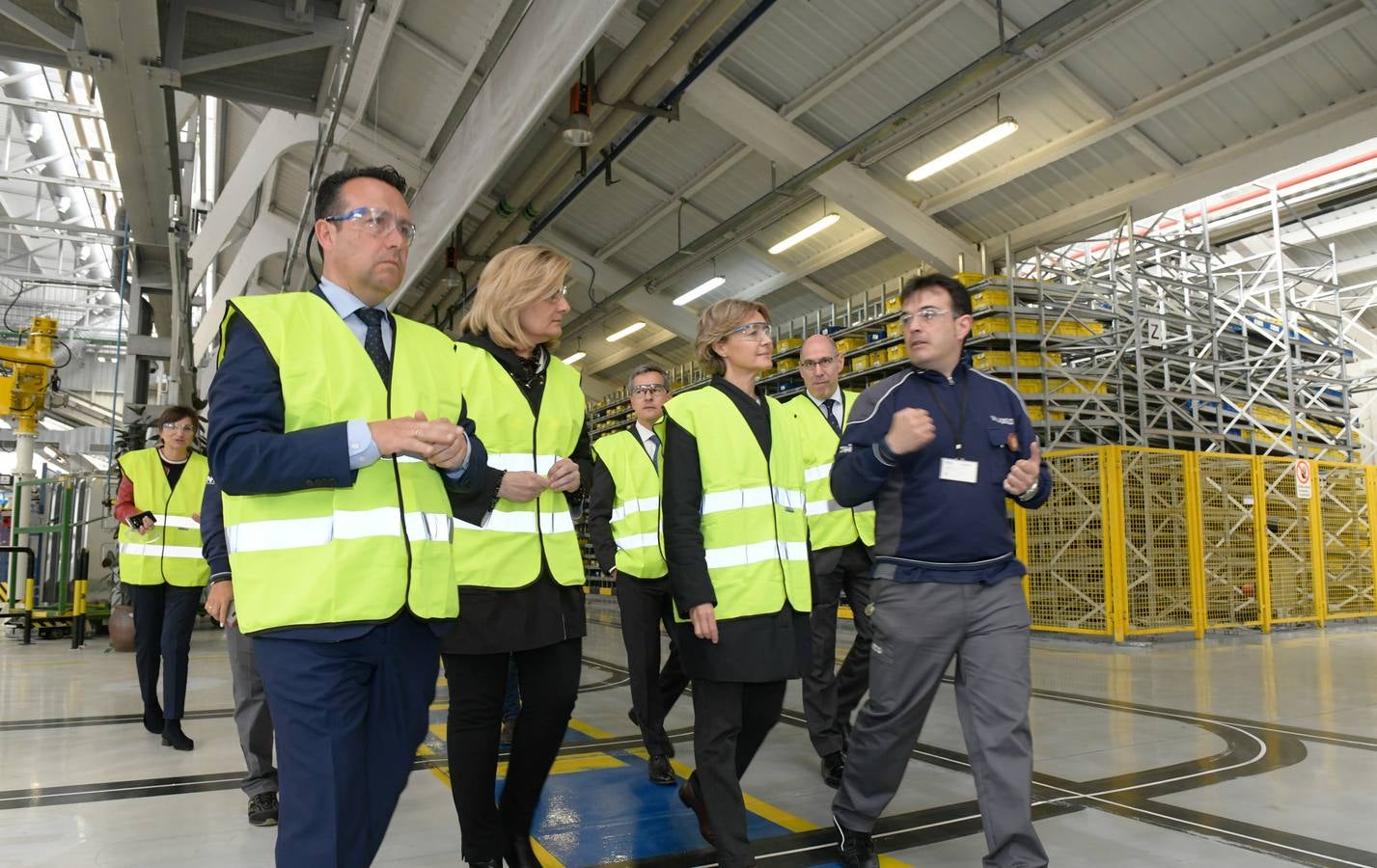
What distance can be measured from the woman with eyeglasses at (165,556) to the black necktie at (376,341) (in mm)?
3479

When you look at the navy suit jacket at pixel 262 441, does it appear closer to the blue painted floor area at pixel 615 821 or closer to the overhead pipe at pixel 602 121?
the blue painted floor area at pixel 615 821

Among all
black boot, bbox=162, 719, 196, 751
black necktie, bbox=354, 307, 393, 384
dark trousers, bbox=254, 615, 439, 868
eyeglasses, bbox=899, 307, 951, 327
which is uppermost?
eyeglasses, bbox=899, 307, 951, 327

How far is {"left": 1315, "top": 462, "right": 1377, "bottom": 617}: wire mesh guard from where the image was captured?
1209cm

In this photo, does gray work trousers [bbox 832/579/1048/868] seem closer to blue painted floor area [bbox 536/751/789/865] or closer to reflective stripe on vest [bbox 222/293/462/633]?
blue painted floor area [bbox 536/751/789/865]

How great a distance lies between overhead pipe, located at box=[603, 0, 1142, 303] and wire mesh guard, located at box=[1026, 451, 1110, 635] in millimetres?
4243

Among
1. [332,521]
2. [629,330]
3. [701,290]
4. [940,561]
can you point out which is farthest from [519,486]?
[629,330]

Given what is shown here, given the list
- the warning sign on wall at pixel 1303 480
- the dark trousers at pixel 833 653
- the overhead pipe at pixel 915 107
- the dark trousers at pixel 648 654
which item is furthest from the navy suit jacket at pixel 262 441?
the warning sign on wall at pixel 1303 480

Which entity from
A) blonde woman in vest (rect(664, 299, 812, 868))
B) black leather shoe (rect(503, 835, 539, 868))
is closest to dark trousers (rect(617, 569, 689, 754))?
blonde woman in vest (rect(664, 299, 812, 868))

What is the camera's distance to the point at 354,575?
5.81 ft

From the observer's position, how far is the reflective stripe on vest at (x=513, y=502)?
270 centimetres

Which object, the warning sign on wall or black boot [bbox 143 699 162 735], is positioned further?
the warning sign on wall

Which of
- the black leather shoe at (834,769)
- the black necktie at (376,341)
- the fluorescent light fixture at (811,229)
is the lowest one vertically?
the black leather shoe at (834,769)

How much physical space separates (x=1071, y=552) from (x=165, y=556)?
8.86m

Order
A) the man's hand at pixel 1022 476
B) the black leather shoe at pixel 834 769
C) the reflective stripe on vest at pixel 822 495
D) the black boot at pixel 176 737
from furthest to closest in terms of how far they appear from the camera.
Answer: the black boot at pixel 176 737, the reflective stripe on vest at pixel 822 495, the black leather shoe at pixel 834 769, the man's hand at pixel 1022 476
